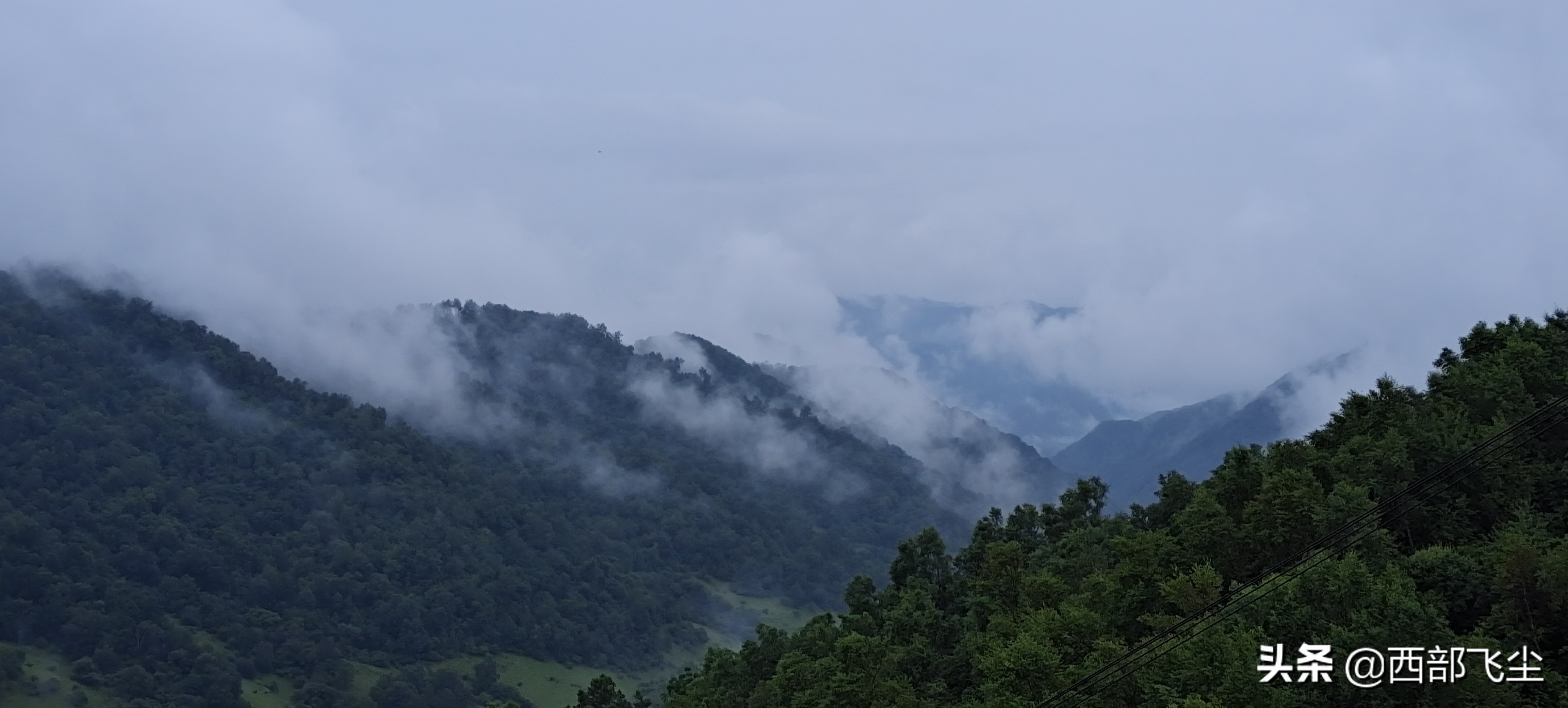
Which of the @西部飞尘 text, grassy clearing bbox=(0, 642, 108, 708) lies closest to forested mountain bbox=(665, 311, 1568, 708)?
the @西部飞尘 text

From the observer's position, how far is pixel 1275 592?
49281 millimetres

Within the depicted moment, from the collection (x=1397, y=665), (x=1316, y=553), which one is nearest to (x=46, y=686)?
(x=1316, y=553)

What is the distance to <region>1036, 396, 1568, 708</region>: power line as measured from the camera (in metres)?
50.2

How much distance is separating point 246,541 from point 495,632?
3977 cm

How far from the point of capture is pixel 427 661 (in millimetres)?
190125

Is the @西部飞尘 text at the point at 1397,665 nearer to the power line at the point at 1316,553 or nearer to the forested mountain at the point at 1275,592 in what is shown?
the forested mountain at the point at 1275,592

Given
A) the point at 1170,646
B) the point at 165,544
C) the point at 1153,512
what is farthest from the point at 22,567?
the point at 1170,646

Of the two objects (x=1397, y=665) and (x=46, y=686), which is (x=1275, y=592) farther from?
(x=46, y=686)

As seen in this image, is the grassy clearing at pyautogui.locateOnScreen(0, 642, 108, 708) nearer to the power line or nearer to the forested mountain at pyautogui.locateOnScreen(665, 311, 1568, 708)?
the forested mountain at pyautogui.locateOnScreen(665, 311, 1568, 708)

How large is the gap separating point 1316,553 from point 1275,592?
529 cm

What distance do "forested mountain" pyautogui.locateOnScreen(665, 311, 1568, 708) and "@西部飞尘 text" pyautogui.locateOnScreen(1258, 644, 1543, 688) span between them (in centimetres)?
17

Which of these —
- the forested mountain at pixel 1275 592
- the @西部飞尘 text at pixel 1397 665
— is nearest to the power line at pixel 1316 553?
the forested mountain at pixel 1275 592

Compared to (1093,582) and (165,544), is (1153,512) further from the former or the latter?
(165,544)

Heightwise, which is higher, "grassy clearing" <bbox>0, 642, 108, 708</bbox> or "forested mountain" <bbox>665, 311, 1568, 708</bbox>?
"forested mountain" <bbox>665, 311, 1568, 708</bbox>
